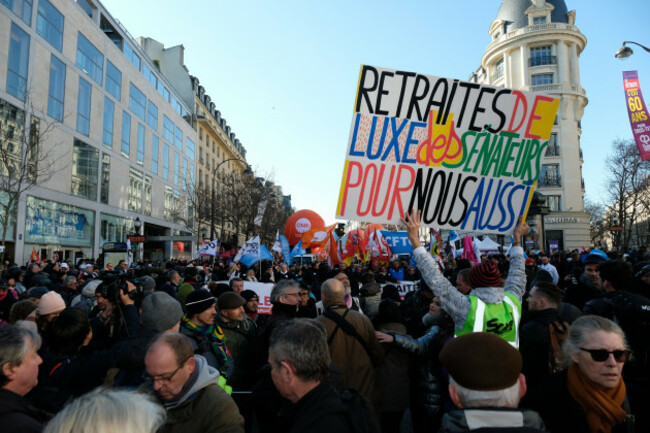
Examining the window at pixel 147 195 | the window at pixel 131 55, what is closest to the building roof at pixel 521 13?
the window at pixel 131 55

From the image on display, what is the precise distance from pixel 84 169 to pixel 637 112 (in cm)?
2907

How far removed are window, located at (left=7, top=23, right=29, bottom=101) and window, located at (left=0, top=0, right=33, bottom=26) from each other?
27.7 inches

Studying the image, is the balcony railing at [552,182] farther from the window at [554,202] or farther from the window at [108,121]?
the window at [108,121]

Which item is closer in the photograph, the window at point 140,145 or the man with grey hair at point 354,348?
the man with grey hair at point 354,348

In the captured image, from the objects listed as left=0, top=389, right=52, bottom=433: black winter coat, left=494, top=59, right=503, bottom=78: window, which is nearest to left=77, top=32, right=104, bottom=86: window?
left=0, top=389, right=52, bottom=433: black winter coat

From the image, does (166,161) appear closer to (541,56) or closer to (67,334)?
(541,56)

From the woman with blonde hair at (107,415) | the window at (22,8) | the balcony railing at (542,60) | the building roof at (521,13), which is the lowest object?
the woman with blonde hair at (107,415)

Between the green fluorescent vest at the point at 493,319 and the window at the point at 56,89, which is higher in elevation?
the window at the point at 56,89

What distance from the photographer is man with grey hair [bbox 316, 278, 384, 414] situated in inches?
139

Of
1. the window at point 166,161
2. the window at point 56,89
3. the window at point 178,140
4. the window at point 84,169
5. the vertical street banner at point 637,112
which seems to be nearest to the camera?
the vertical street banner at point 637,112

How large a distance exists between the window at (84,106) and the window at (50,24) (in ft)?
9.79

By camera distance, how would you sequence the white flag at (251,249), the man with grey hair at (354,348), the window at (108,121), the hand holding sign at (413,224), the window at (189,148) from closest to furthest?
the man with grey hair at (354,348)
the hand holding sign at (413,224)
the white flag at (251,249)
the window at (108,121)
the window at (189,148)

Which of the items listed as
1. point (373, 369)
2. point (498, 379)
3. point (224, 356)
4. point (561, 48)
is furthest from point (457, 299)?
point (561, 48)

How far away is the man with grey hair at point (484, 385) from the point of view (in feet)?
5.57
